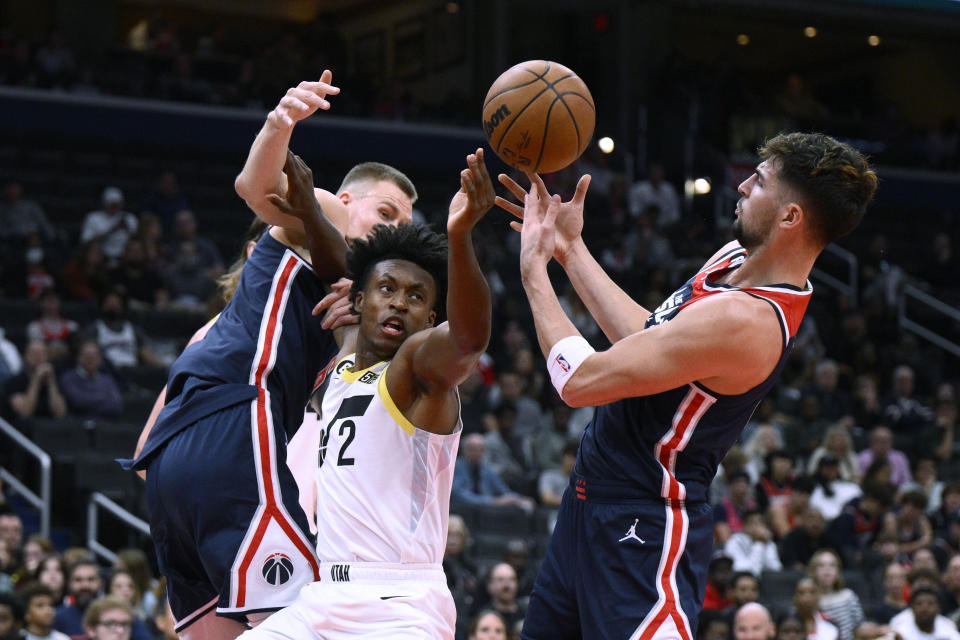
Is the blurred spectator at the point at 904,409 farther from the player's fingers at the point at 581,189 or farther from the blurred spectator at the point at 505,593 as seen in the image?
the player's fingers at the point at 581,189

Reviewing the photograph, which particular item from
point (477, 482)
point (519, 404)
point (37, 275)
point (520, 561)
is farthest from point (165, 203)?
point (520, 561)

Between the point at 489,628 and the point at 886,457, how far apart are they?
662 centimetres

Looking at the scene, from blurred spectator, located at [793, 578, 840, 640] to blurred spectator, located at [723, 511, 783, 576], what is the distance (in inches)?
41.2

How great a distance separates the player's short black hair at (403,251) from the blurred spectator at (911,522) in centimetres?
883

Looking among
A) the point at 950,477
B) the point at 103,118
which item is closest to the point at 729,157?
the point at 950,477

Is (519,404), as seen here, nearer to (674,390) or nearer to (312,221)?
(312,221)

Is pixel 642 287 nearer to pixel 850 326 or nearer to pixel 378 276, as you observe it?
pixel 850 326

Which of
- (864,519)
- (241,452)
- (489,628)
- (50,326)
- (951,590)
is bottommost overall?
(951,590)

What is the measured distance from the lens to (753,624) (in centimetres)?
881

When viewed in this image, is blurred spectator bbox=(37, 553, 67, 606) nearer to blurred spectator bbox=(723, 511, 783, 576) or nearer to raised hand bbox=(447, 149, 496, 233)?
blurred spectator bbox=(723, 511, 783, 576)

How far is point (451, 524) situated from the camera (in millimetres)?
10078

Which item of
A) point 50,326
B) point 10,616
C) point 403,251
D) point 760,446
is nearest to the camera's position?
point 403,251

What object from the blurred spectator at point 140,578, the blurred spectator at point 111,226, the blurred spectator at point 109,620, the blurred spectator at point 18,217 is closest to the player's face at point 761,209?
the blurred spectator at point 109,620

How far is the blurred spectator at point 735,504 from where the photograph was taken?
11.7 metres
